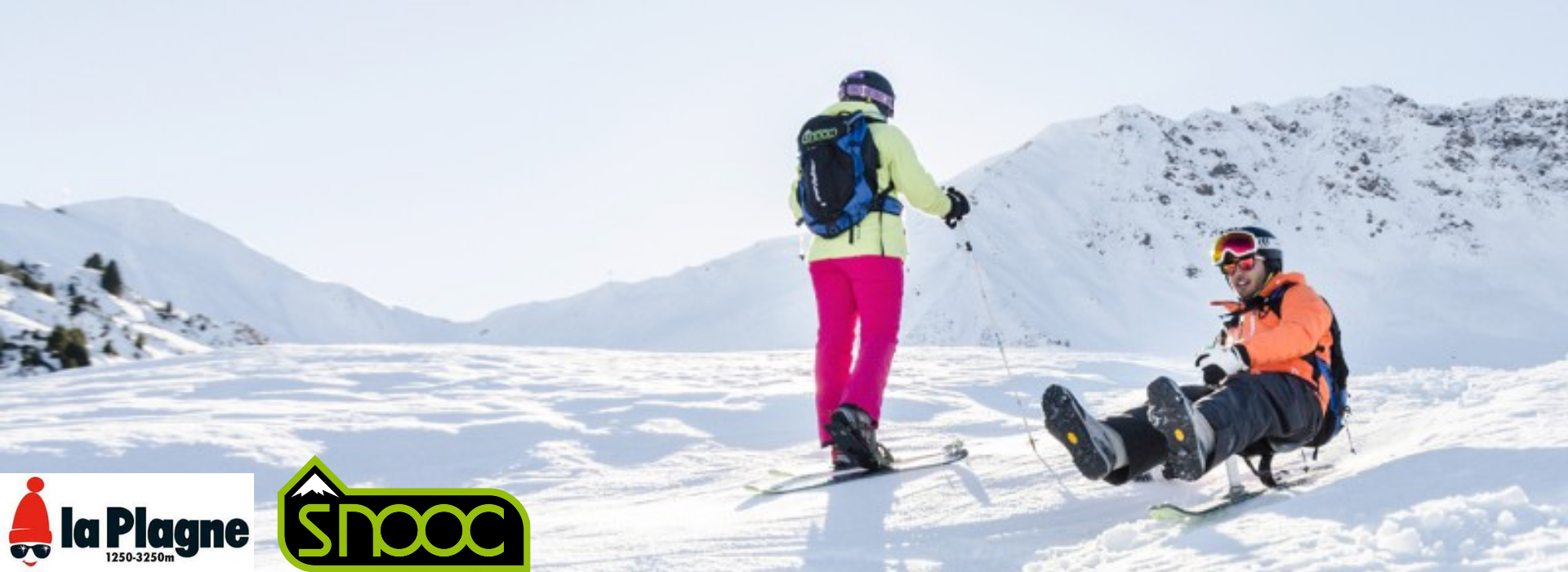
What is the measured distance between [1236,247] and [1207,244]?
5336 cm

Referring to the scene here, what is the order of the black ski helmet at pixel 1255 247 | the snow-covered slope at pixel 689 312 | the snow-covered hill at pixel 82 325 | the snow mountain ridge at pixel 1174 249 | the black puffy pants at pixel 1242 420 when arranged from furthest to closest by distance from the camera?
1. the snow-covered slope at pixel 689 312
2. the snow mountain ridge at pixel 1174 249
3. the snow-covered hill at pixel 82 325
4. the black ski helmet at pixel 1255 247
5. the black puffy pants at pixel 1242 420

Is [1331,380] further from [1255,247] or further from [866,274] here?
[866,274]

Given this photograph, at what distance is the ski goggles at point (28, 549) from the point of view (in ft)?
12.7

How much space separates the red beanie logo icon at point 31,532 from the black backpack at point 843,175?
332 cm

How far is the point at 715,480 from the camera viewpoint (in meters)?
6.43

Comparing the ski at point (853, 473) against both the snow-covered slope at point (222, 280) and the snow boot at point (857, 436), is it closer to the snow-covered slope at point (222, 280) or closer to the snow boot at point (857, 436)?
the snow boot at point (857, 436)

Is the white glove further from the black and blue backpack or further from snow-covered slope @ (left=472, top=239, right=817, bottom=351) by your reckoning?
snow-covered slope @ (left=472, top=239, right=817, bottom=351)

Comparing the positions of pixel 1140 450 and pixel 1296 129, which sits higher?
pixel 1296 129

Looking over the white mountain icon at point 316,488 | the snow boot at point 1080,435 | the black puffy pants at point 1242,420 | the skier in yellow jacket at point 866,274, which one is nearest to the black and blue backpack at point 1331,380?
the black puffy pants at point 1242,420

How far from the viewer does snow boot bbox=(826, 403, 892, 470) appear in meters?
5.40

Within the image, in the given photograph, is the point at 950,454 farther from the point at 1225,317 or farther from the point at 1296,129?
the point at 1296,129

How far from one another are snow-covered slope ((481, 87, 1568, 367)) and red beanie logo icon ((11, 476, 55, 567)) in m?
39.4

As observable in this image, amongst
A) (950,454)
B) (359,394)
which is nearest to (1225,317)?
(950,454)

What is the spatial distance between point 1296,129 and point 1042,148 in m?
14.7
